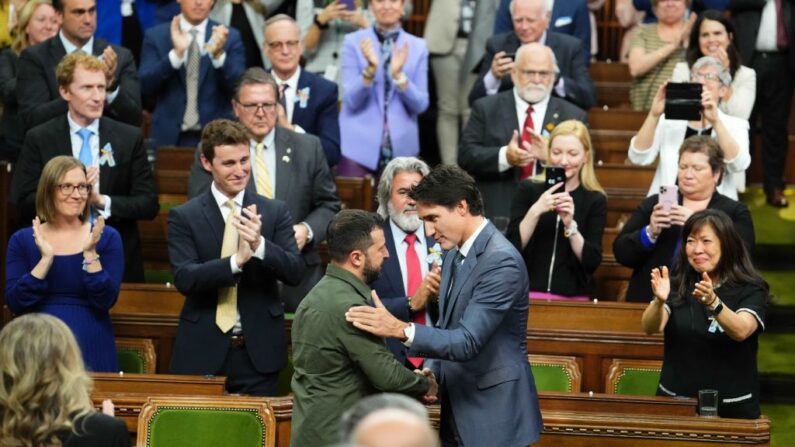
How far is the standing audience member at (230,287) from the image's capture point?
222 inches

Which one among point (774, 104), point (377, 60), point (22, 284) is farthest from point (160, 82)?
point (774, 104)

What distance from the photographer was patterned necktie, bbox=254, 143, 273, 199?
20.9 feet

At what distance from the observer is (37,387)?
365 centimetres

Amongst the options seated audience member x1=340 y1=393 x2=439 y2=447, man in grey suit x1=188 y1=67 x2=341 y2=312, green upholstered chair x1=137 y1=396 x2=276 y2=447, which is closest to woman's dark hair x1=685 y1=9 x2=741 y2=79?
man in grey suit x1=188 y1=67 x2=341 y2=312

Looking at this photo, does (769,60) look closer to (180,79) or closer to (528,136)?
(528,136)

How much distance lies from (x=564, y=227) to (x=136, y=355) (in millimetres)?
1933

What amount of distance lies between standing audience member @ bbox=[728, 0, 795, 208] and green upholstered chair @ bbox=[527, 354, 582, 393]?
9.02ft

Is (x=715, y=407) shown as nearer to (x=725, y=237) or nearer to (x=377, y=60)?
(x=725, y=237)

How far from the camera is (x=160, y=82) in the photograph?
7754mm

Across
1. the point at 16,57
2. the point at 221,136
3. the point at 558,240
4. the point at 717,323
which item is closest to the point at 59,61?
the point at 16,57

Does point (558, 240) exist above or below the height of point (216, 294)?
above

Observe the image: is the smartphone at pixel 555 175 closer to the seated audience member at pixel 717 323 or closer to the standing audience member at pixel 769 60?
the seated audience member at pixel 717 323

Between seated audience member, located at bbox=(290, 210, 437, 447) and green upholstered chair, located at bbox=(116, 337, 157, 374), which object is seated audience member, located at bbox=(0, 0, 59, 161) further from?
seated audience member, located at bbox=(290, 210, 437, 447)

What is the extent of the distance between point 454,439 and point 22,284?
1.92 metres
